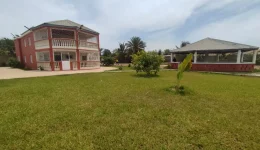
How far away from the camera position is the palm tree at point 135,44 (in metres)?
42.8

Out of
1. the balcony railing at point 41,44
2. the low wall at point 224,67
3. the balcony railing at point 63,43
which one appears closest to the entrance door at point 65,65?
the balcony railing at point 63,43

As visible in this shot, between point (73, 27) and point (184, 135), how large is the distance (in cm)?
1923

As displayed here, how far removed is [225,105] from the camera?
15.5 ft

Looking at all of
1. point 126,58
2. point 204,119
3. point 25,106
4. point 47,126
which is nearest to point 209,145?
point 204,119

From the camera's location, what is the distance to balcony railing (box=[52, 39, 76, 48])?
17244mm

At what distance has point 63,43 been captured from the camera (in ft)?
58.4

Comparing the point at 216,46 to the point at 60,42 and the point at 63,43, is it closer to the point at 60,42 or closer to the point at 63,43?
the point at 63,43

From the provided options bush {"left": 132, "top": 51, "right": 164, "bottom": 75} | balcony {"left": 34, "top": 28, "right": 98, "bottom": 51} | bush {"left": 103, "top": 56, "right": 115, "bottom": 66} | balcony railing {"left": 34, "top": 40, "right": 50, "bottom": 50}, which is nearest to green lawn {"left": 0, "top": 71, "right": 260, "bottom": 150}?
bush {"left": 132, "top": 51, "right": 164, "bottom": 75}

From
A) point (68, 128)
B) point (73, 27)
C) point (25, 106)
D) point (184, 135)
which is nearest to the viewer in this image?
point (184, 135)

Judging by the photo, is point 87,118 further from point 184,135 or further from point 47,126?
point 184,135

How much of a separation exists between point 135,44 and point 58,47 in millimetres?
28651

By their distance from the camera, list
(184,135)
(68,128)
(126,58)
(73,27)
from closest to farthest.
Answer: (184,135) → (68,128) → (73,27) → (126,58)

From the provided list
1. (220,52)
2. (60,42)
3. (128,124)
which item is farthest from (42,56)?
(220,52)

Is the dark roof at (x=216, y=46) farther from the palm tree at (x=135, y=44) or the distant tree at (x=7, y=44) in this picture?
the distant tree at (x=7, y=44)
